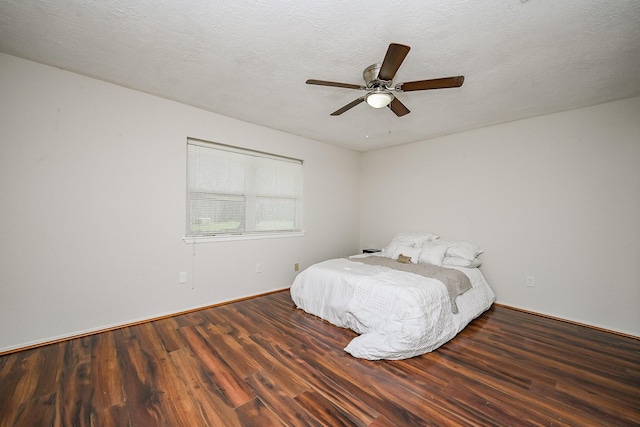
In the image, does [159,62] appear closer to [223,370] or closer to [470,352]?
[223,370]

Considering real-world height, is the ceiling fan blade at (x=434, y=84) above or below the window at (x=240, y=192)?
above

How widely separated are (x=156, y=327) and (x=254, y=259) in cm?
140

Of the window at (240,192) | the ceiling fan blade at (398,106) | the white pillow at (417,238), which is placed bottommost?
the white pillow at (417,238)

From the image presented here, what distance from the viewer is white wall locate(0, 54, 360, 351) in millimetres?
2256

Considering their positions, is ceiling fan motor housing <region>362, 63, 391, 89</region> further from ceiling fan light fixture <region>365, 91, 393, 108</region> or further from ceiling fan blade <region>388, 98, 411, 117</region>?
ceiling fan blade <region>388, 98, 411, 117</region>

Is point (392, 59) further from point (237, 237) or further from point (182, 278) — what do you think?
point (182, 278)

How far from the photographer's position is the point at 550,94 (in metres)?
2.70

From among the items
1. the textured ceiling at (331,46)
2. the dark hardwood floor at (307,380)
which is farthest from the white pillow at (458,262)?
the textured ceiling at (331,46)

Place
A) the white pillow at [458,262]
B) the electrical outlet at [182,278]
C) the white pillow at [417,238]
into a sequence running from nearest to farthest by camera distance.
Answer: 1. the electrical outlet at [182,278]
2. the white pillow at [458,262]
3. the white pillow at [417,238]

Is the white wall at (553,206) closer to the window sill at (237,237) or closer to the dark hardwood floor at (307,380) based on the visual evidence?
the dark hardwood floor at (307,380)

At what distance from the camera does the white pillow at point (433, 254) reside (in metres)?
3.51

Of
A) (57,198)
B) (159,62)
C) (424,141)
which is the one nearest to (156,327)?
(57,198)

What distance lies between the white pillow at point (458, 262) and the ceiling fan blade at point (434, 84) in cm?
241

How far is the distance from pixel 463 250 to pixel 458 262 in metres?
0.20
